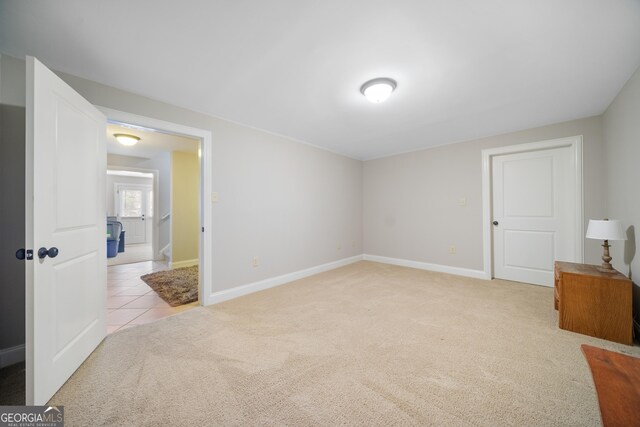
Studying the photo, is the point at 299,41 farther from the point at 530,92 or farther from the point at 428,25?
the point at 530,92

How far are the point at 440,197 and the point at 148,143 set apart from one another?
534 cm

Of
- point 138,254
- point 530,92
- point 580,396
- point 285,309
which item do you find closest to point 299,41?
point 530,92

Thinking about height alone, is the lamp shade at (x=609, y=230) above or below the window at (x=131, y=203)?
below

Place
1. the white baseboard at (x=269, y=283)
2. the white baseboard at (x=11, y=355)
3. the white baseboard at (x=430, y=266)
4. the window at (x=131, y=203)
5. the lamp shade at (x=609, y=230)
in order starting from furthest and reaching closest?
the window at (x=131, y=203) < the white baseboard at (x=430, y=266) < the white baseboard at (x=269, y=283) < the lamp shade at (x=609, y=230) < the white baseboard at (x=11, y=355)

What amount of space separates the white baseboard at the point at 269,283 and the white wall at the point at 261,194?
6cm

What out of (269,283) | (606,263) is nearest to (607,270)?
(606,263)

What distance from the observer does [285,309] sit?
102 inches

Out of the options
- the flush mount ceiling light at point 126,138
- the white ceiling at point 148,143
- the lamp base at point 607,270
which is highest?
the white ceiling at point 148,143

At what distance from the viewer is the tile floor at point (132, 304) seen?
7.80 feet

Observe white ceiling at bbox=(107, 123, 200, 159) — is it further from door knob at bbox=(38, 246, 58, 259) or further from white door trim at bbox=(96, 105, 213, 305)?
door knob at bbox=(38, 246, 58, 259)

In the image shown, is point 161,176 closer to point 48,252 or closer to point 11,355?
point 11,355

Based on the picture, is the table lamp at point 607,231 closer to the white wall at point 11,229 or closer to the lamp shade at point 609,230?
the lamp shade at point 609,230

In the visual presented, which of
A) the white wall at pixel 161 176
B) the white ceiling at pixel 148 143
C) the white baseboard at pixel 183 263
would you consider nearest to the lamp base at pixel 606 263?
the white ceiling at pixel 148 143

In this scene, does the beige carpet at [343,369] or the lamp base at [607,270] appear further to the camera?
the lamp base at [607,270]
